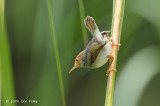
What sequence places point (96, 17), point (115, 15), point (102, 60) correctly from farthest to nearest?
point (96, 17)
point (102, 60)
point (115, 15)

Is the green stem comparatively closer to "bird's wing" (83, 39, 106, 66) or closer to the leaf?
"bird's wing" (83, 39, 106, 66)

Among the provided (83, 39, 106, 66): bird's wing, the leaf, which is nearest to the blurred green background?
the leaf

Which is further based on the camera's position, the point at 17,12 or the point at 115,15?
the point at 17,12

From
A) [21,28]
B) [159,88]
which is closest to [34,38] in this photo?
[21,28]

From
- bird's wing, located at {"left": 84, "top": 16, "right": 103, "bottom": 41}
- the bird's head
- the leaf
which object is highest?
bird's wing, located at {"left": 84, "top": 16, "right": 103, "bottom": 41}

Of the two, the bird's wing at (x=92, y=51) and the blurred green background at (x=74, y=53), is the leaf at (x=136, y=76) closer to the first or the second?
the blurred green background at (x=74, y=53)

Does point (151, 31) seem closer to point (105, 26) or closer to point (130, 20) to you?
point (130, 20)

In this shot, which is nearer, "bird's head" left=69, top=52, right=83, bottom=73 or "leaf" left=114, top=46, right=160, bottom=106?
"leaf" left=114, top=46, right=160, bottom=106

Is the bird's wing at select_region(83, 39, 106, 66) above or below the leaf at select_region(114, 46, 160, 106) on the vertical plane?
above
